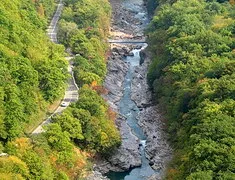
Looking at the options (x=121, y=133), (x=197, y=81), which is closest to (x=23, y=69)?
(x=121, y=133)

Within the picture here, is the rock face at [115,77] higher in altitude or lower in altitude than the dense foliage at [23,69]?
lower

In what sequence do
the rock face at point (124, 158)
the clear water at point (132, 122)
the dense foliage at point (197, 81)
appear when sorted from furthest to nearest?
the rock face at point (124, 158) < the clear water at point (132, 122) < the dense foliage at point (197, 81)

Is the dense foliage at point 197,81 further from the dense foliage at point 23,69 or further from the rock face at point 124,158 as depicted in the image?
the dense foliage at point 23,69

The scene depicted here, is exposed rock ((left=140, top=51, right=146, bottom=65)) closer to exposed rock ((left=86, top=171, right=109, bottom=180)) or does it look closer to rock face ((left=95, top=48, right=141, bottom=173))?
rock face ((left=95, top=48, right=141, bottom=173))

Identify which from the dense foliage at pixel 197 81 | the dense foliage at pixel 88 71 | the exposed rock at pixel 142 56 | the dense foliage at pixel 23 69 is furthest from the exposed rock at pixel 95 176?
the exposed rock at pixel 142 56

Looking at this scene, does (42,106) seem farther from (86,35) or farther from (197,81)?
(86,35)

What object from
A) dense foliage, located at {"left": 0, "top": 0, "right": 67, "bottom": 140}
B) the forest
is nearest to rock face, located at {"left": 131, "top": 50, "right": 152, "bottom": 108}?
the forest
